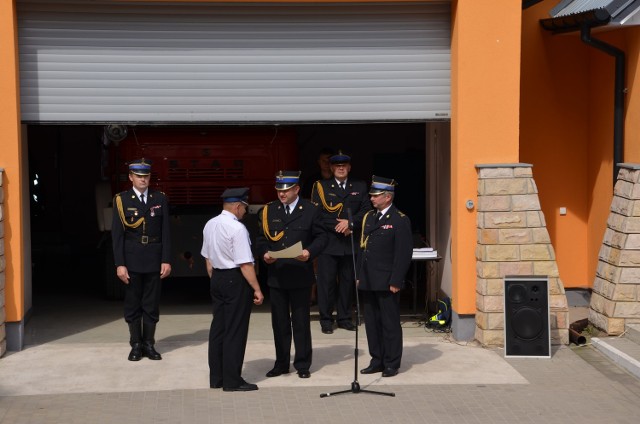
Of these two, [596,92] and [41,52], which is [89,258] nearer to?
[41,52]

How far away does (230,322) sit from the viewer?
31.6ft

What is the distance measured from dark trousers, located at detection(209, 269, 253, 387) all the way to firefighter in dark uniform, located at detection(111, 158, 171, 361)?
1305 millimetres

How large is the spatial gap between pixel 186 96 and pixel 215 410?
12.6 feet

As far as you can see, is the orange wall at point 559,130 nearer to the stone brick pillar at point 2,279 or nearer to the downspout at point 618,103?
the downspout at point 618,103

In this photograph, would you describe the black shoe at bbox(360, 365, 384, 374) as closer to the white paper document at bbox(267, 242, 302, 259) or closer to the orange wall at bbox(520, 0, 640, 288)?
the white paper document at bbox(267, 242, 302, 259)

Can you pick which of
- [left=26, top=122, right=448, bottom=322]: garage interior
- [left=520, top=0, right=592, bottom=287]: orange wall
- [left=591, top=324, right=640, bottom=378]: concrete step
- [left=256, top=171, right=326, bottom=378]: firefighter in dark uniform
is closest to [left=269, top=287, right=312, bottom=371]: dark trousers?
[left=256, top=171, right=326, bottom=378]: firefighter in dark uniform

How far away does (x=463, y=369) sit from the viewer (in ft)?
34.3

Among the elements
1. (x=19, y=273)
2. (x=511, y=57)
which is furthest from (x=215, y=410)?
(x=511, y=57)

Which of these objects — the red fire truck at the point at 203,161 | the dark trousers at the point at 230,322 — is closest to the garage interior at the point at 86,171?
the red fire truck at the point at 203,161

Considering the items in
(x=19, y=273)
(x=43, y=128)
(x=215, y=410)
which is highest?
(x=43, y=128)

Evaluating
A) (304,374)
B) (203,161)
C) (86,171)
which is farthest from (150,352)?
(86,171)

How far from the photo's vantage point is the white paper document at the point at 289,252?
9.80 m

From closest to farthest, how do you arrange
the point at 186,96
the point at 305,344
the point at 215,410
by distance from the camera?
the point at 215,410 < the point at 305,344 < the point at 186,96

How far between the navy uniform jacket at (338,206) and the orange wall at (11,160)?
3.25m
